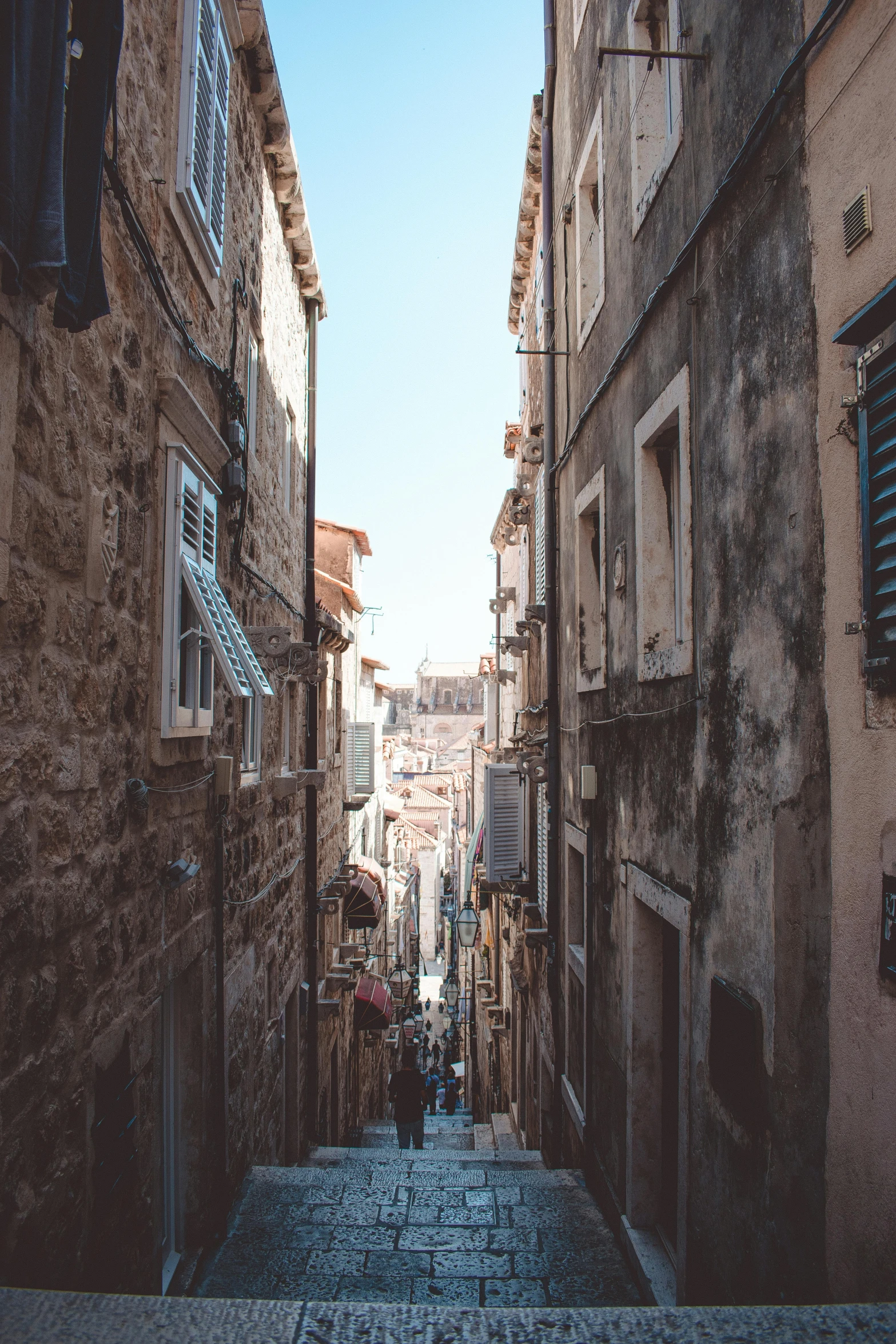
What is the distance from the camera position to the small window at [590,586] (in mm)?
7590

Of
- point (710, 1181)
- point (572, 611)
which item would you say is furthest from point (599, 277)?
point (710, 1181)

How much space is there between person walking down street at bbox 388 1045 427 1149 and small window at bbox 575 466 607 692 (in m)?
6.79

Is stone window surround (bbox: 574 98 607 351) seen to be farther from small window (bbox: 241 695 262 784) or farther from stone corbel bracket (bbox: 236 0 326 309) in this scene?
small window (bbox: 241 695 262 784)

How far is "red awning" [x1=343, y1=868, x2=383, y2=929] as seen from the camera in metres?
15.0

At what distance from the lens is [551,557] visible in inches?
388

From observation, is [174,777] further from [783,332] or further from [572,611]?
[572,611]

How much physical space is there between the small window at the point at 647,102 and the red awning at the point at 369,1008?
13417 millimetres

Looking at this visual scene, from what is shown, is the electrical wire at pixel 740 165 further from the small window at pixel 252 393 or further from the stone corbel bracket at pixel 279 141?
the stone corbel bracket at pixel 279 141

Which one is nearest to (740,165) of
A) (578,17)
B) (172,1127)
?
(578,17)

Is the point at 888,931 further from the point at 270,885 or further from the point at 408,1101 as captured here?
the point at 408,1101

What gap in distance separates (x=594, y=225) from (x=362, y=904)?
11729 mm

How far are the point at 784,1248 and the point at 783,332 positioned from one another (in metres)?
3.61

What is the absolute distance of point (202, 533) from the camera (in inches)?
211

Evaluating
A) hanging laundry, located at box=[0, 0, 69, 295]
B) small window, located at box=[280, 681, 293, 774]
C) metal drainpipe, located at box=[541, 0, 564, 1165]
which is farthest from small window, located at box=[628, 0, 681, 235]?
small window, located at box=[280, 681, 293, 774]
